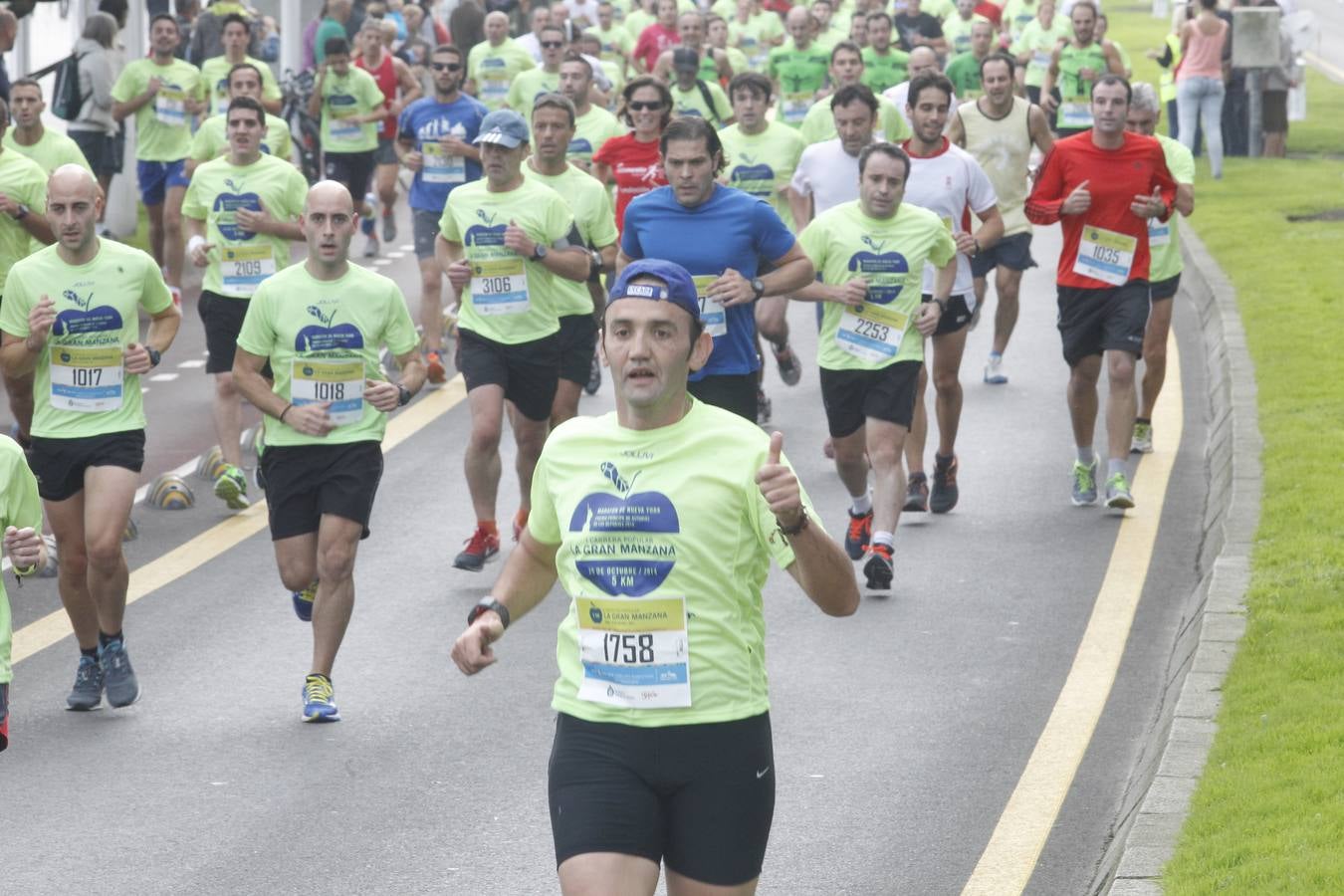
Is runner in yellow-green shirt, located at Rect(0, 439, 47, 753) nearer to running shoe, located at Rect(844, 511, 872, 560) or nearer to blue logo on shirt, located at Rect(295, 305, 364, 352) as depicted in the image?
blue logo on shirt, located at Rect(295, 305, 364, 352)

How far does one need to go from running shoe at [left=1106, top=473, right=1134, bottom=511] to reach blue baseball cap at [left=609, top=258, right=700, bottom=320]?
23.6ft

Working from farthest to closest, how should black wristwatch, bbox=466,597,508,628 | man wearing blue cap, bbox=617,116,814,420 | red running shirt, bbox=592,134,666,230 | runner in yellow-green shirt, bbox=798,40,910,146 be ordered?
runner in yellow-green shirt, bbox=798,40,910,146
red running shirt, bbox=592,134,666,230
man wearing blue cap, bbox=617,116,814,420
black wristwatch, bbox=466,597,508,628

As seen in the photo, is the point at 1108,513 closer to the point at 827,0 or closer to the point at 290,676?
the point at 290,676

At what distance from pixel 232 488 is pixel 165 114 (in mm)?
7376

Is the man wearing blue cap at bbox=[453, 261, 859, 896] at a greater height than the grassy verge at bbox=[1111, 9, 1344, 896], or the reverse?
the man wearing blue cap at bbox=[453, 261, 859, 896]

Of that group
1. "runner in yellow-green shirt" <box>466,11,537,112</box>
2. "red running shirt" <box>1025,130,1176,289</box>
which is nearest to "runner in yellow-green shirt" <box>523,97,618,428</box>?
"red running shirt" <box>1025,130,1176,289</box>

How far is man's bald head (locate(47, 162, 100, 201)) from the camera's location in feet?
29.1

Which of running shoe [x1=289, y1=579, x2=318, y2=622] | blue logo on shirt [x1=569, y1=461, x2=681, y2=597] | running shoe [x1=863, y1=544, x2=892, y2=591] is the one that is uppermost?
blue logo on shirt [x1=569, y1=461, x2=681, y2=597]

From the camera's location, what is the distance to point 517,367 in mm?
11289

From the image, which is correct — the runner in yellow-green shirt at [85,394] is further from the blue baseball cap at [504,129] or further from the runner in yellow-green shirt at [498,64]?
the runner in yellow-green shirt at [498,64]

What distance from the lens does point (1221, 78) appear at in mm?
27250

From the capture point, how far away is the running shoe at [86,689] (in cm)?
887

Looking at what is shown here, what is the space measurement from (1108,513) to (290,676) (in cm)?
470

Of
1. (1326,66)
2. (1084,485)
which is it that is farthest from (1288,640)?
(1326,66)
